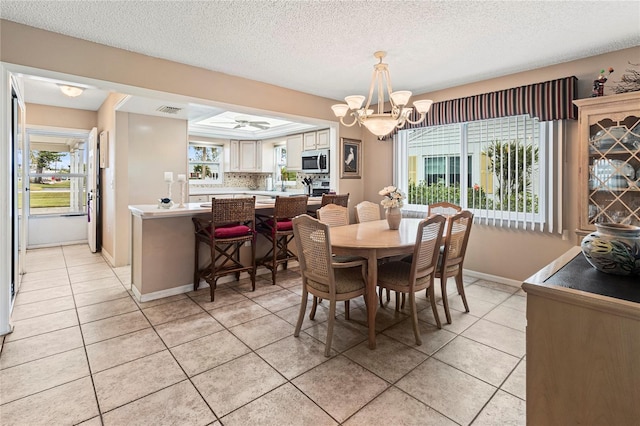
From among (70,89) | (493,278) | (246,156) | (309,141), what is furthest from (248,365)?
(246,156)

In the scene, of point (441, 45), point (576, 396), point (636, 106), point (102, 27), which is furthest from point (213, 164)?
point (576, 396)

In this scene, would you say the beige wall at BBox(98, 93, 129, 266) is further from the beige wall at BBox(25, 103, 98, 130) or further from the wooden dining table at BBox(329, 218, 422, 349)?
the wooden dining table at BBox(329, 218, 422, 349)

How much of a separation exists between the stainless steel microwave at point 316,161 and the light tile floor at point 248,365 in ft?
11.0

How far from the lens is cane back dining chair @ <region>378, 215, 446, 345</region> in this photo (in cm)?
241

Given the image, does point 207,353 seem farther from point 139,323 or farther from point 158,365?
point 139,323

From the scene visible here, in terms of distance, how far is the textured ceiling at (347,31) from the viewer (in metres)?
2.34

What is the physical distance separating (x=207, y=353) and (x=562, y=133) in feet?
13.0

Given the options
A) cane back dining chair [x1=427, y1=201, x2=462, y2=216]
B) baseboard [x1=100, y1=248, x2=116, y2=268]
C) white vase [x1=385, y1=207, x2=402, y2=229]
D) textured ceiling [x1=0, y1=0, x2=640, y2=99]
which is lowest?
baseboard [x1=100, y1=248, x2=116, y2=268]

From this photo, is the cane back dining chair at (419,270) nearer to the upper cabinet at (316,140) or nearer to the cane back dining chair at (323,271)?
the cane back dining chair at (323,271)

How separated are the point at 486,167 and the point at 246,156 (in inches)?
222

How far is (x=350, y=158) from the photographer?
17.1 feet

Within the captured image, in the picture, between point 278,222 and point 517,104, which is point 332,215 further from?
point 517,104

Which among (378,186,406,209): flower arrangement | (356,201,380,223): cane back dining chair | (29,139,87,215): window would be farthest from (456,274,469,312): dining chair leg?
(29,139,87,215): window

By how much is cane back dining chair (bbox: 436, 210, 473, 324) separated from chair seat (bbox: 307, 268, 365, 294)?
78cm
